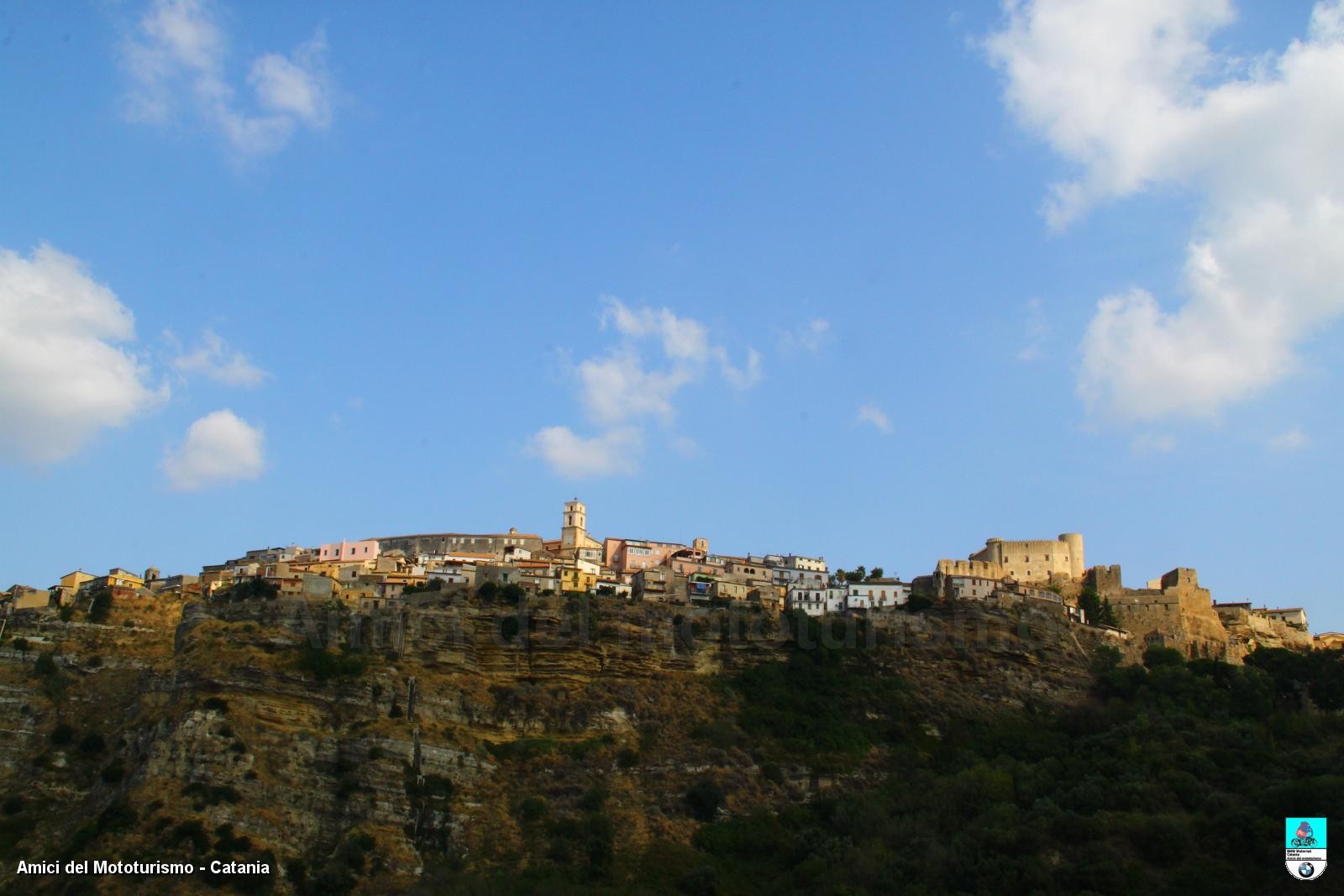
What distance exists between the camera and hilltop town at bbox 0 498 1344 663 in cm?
7950

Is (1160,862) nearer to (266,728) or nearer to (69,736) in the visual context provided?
(266,728)

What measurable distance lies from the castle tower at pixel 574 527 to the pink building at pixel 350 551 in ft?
41.9

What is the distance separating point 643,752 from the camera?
2621 inches

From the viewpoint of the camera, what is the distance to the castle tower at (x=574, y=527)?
96.2 m

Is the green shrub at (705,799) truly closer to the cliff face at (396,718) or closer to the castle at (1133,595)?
the cliff face at (396,718)

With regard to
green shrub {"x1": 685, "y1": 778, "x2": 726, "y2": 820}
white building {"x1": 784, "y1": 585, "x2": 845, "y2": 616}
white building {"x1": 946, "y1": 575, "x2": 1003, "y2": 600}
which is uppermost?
white building {"x1": 946, "y1": 575, "x2": 1003, "y2": 600}

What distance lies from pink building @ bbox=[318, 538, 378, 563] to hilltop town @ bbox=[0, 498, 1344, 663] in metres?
0.09

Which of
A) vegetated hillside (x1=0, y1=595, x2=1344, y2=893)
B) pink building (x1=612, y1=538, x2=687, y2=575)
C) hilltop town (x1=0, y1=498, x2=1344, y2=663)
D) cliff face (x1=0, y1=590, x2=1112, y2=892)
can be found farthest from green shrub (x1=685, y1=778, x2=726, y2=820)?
pink building (x1=612, y1=538, x2=687, y2=575)

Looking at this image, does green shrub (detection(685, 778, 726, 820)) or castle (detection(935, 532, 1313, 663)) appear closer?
green shrub (detection(685, 778, 726, 820))

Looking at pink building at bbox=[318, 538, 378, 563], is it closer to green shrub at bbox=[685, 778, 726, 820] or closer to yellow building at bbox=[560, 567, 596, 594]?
yellow building at bbox=[560, 567, 596, 594]

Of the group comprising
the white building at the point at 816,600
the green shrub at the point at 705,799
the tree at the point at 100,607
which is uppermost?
the white building at the point at 816,600

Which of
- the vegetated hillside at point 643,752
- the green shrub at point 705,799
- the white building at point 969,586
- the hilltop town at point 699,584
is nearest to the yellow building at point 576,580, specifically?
the hilltop town at point 699,584

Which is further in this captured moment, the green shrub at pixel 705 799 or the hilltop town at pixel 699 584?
the hilltop town at pixel 699 584

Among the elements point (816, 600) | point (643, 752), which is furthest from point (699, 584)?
point (643, 752)
